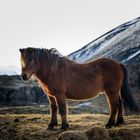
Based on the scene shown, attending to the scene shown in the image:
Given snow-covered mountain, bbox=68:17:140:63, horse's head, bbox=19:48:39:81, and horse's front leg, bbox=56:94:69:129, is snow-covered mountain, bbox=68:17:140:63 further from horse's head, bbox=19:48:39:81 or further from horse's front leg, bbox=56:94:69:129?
horse's head, bbox=19:48:39:81

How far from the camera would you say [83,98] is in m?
14.1

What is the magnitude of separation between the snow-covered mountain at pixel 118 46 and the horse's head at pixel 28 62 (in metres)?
79.7

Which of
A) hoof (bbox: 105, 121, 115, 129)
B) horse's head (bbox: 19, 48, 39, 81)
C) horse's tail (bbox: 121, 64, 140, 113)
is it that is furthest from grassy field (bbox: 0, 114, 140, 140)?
horse's head (bbox: 19, 48, 39, 81)

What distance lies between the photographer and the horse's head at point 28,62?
43.7 ft

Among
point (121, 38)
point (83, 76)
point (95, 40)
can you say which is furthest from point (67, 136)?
point (95, 40)

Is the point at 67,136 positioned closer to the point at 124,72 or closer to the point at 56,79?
the point at 56,79

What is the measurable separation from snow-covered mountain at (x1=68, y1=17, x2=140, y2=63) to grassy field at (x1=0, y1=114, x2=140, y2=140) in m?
77.3

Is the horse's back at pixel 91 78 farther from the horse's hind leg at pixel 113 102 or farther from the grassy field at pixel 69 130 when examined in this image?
the grassy field at pixel 69 130

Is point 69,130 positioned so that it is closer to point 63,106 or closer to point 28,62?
point 63,106

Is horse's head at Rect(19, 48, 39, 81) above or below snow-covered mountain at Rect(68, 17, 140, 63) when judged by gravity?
above

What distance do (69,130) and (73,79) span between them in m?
1.76

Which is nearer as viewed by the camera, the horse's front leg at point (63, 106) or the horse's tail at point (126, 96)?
the horse's front leg at point (63, 106)

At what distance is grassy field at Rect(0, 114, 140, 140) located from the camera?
468 inches

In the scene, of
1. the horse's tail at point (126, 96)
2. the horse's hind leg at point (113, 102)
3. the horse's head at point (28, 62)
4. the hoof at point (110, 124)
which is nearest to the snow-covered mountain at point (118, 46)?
the horse's tail at point (126, 96)
